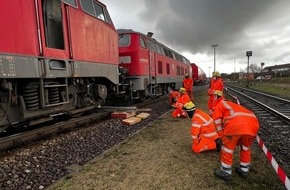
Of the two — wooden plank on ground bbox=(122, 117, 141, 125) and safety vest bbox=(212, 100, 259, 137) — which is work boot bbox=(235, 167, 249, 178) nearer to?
safety vest bbox=(212, 100, 259, 137)

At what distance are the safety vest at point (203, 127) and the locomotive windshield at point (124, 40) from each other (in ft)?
26.9

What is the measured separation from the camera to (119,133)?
7.82 metres

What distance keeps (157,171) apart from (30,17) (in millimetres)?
4247

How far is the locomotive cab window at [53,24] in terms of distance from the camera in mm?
6715

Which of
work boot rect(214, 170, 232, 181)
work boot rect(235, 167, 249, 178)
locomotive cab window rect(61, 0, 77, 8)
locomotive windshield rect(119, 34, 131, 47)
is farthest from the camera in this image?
locomotive windshield rect(119, 34, 131, 47)

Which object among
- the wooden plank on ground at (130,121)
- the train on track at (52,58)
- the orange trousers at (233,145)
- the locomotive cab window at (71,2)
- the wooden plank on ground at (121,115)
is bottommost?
the wooden plank on ground at (130,121)

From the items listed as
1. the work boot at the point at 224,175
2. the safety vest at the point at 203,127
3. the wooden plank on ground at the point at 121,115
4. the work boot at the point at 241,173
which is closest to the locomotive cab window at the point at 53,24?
the wooden plank on ground at the point at 121,115

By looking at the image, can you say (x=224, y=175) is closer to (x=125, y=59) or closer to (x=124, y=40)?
(x=125, y=59)

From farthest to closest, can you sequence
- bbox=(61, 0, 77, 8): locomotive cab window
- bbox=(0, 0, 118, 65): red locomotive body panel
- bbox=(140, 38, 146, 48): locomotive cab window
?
bbox=(140, 38, 146, 48): locomotive cab window < bbox=(61, 0, 77, 8): locomotive cab window < bbox=(0, 0, 118, 65): red locomotive body panel

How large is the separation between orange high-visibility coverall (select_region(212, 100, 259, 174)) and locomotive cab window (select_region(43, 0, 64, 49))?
14.7 ft

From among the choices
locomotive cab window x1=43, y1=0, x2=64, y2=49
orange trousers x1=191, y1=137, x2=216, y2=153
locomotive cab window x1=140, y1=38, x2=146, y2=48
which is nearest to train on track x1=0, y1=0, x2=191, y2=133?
locomotive cab window x1=43, y1=0, x2=64, y2=49

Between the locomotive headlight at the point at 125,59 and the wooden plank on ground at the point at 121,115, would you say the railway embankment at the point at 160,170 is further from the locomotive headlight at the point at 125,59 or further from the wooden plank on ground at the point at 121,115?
the locomotive headlight at the point at 125,59

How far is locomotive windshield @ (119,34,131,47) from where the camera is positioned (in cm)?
1320

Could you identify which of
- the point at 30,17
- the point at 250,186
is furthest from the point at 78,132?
the point at 250,186
